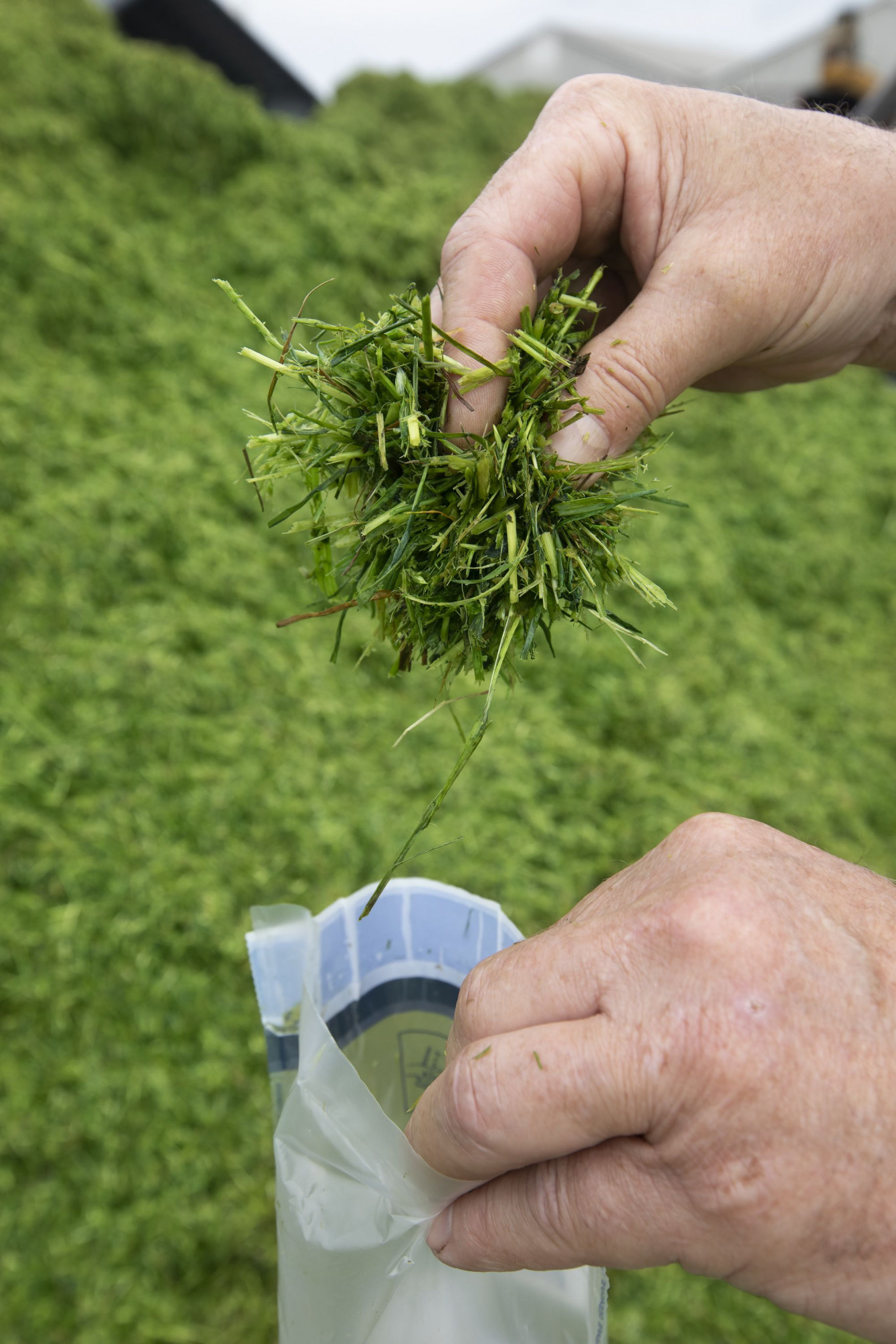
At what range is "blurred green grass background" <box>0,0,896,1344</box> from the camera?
5.36ft

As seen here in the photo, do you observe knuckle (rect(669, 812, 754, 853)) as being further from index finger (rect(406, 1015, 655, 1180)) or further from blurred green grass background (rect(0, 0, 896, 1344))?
blurred green grass background (rect(0, 0, 896, 1344))

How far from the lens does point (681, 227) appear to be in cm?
112

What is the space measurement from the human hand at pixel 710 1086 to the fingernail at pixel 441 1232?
0.10 metres

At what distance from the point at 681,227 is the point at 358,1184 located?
1.30 m

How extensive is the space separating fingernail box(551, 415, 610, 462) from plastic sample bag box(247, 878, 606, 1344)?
2.01ft

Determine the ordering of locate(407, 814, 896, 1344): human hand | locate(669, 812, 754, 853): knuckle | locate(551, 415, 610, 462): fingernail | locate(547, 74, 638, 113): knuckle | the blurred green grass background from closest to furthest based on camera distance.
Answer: locate(407, 814, 896, 1344): human hand
locate(669, 812, 754, 853): knuckle
locate(551, 415, 610, 462): fingernail
locate(547, 74, 638, 113): knuckle
the blurred green grass background

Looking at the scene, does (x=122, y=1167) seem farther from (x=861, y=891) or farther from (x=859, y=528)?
(x=859, y=528)

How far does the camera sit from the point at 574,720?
2400mm

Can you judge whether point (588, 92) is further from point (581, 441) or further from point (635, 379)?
point (581, 441)

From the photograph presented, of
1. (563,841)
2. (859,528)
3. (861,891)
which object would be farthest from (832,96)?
(861,891)

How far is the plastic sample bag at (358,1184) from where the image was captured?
0.86m

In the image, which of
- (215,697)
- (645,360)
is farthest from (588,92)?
(215,697)

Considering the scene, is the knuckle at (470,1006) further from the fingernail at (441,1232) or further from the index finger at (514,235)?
the index finger at (514,235)

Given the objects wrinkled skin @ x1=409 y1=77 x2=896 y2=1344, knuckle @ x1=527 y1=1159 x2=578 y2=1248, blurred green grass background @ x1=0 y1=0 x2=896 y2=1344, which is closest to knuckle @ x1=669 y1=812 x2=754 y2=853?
wrinkled skin @ x1=409 y1=77 x2=896 y2=1344
